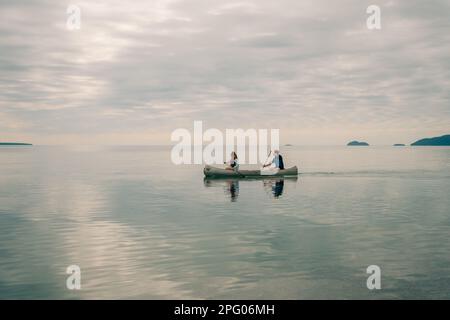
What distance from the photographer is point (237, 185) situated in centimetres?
5847

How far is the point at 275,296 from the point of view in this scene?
645 inches

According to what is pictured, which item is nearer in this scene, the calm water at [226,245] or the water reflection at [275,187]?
the calm water at [226,245]

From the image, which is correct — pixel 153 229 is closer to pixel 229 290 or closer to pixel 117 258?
pixel 117 258

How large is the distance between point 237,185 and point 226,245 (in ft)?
111

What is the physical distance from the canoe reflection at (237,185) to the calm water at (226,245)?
1.27 meters

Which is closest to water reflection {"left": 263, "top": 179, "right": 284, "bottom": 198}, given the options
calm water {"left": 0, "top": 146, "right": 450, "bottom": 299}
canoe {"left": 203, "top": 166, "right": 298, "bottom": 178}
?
canoe {"left": 203, "top": 166, "right": 298, "bottom": 178}

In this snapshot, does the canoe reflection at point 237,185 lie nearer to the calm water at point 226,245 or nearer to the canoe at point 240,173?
the canoe at point 240,173

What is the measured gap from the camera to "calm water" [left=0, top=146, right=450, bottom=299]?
1747 centimetres

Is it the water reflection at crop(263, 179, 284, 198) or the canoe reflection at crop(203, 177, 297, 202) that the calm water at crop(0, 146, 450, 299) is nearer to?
the canoe reflection at crop(203, 177, 297, 202)

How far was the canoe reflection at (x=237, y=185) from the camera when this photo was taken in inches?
1934

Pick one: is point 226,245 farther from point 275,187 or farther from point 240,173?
point 240,173

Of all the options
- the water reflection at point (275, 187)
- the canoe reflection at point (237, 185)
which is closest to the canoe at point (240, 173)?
the canoe reflection at point (237, 185)
